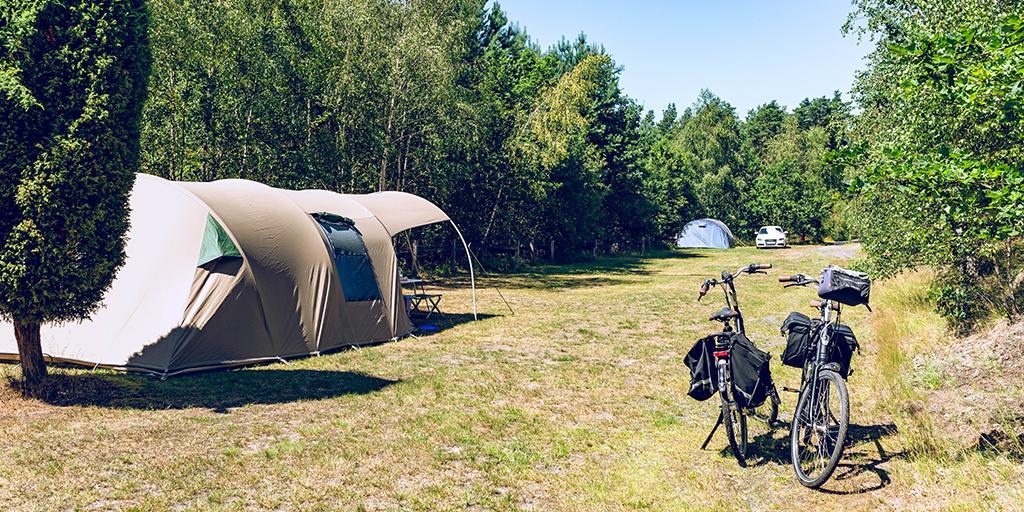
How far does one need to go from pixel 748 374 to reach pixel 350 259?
7716 millimetres

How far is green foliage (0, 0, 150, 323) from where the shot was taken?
22.8 ft

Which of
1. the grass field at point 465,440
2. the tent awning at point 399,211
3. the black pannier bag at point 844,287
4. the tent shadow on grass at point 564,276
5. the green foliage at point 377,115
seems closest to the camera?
the grass field at point 465,440

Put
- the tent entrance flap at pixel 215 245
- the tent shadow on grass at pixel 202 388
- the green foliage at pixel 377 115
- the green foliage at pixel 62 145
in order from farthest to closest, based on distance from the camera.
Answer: the green foliage at pixel 377 115, the tent entrance flap at pixel 215 245, the tent shadow on grass at pixel 202 388, the green foliage at pixel 62 145

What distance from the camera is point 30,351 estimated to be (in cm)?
774

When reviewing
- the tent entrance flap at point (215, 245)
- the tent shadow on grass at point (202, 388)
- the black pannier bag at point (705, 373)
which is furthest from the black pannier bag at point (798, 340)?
the tent entrance flap at point (215, 245)

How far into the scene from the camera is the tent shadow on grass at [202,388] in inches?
301

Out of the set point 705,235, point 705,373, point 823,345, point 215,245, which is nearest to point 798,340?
point 823,345

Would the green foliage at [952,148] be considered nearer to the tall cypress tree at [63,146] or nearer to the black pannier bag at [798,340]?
the black pannier bag at [798,340]

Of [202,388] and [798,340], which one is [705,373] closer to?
[798,340]

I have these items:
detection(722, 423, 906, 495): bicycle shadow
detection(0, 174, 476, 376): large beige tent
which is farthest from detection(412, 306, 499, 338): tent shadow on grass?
detection(722, 423, 906, 495): bicycle shadow

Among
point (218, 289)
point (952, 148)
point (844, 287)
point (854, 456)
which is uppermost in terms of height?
point (952, 148)

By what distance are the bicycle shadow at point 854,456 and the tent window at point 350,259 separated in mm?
7072

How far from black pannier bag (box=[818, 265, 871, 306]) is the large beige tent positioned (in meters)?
7.35

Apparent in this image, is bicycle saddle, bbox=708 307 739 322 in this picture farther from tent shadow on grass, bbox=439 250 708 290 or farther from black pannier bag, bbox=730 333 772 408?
tent shadow on grass, bbox=439 250 708 290
